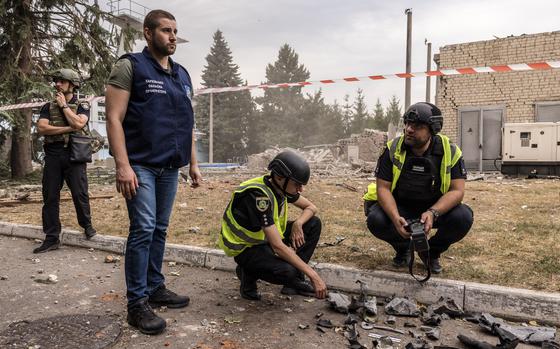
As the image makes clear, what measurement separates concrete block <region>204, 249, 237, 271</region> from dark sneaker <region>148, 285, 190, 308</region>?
97 cm

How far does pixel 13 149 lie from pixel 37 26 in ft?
14.0

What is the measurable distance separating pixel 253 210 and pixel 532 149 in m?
13.7

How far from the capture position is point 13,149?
48.5 ft

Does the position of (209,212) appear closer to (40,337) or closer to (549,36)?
(40,337)

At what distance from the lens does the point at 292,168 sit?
130 inches

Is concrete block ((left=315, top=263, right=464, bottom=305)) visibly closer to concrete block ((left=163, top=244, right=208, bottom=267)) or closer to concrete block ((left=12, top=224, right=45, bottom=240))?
concrete block ((left=163, top=244, right=208, bottom=267))

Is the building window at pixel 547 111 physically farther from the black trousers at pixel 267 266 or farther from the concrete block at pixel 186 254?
the black trousers at pixel 267 266

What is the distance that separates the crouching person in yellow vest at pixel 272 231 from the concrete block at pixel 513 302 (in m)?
1.28

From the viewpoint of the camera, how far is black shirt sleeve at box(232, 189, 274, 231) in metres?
3.20

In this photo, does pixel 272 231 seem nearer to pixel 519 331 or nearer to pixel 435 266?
pixel 435 266

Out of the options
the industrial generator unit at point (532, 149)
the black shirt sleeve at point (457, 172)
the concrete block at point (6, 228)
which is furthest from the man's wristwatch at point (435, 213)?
the industrial generator unit at point (532, 149)

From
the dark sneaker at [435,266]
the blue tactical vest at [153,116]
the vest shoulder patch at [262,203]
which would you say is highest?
the blue tactical vest at [153,116]

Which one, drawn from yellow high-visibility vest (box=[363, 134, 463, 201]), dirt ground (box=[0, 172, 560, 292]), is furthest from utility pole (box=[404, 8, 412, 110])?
yellow high-visibility vest (box=[363, 134, 463, 201])

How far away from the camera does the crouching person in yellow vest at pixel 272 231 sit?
321 cm
